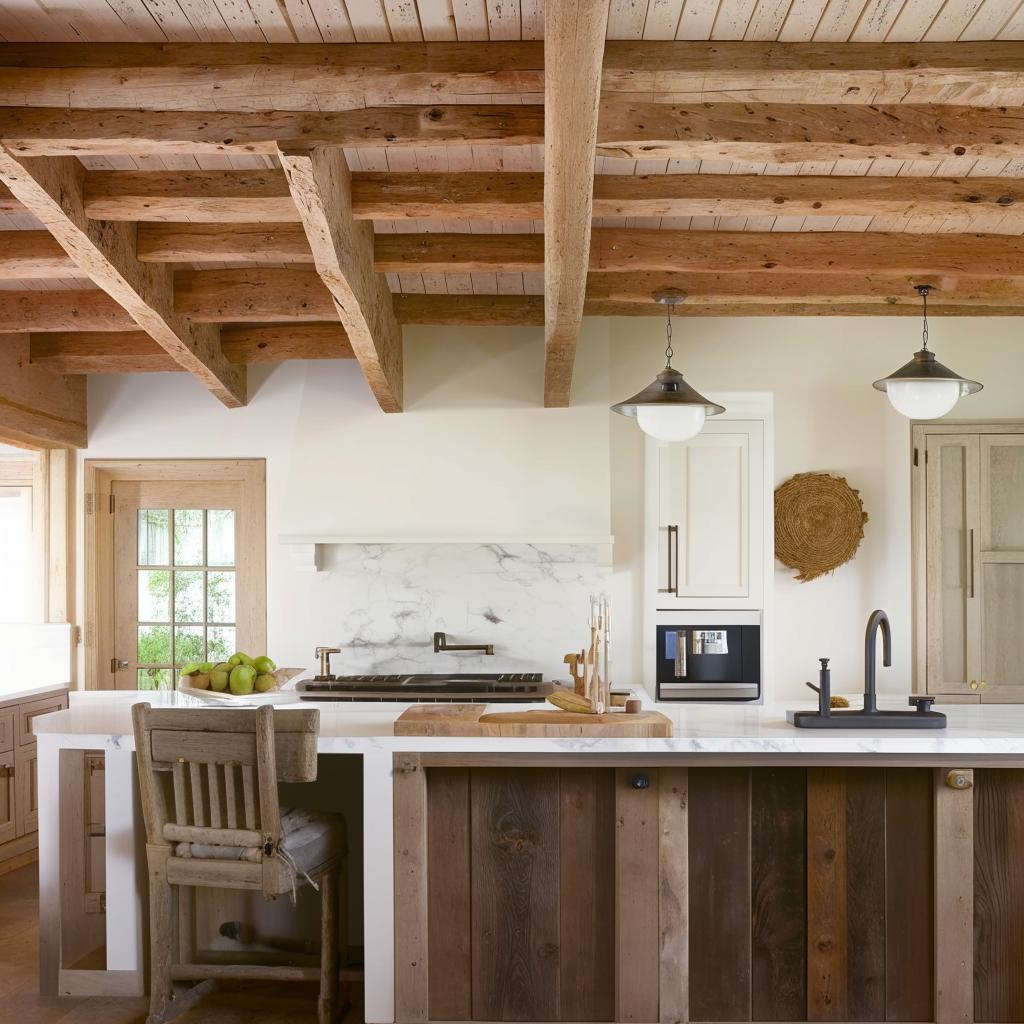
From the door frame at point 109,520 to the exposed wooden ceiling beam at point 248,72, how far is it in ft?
9.84

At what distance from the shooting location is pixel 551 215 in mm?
3043

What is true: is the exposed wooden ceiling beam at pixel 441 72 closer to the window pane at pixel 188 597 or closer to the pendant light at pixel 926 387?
the pendant light at pixel 926 387

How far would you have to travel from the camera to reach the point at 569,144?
8.62 feet

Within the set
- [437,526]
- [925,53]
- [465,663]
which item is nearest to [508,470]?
[437,526]

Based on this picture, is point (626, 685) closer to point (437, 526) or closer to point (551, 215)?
point (437, 526)

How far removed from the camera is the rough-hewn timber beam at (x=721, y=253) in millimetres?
4004

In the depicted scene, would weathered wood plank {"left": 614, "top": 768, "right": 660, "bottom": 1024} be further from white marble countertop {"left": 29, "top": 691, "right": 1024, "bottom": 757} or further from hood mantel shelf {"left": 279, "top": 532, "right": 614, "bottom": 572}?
hood mantel shelf {"left": 279, "top": 532, "right": 614, "bottom": 572}

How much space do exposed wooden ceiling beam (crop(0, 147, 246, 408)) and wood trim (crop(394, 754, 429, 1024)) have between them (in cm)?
186

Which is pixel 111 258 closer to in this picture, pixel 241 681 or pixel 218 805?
pixel 241 681

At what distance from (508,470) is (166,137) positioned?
2.57 m

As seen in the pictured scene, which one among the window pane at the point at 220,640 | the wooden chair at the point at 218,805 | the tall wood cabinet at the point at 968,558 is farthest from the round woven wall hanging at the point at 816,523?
the wooden chair at the point at 218,805

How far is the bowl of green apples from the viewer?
3.59 metres

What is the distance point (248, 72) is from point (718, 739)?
2.08 m

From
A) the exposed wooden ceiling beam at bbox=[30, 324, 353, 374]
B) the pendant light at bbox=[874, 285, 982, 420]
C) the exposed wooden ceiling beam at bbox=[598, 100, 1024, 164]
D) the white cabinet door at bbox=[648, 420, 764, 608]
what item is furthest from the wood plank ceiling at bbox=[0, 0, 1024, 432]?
the white cabinet door at bbox=[648, 420, 764, 608]
